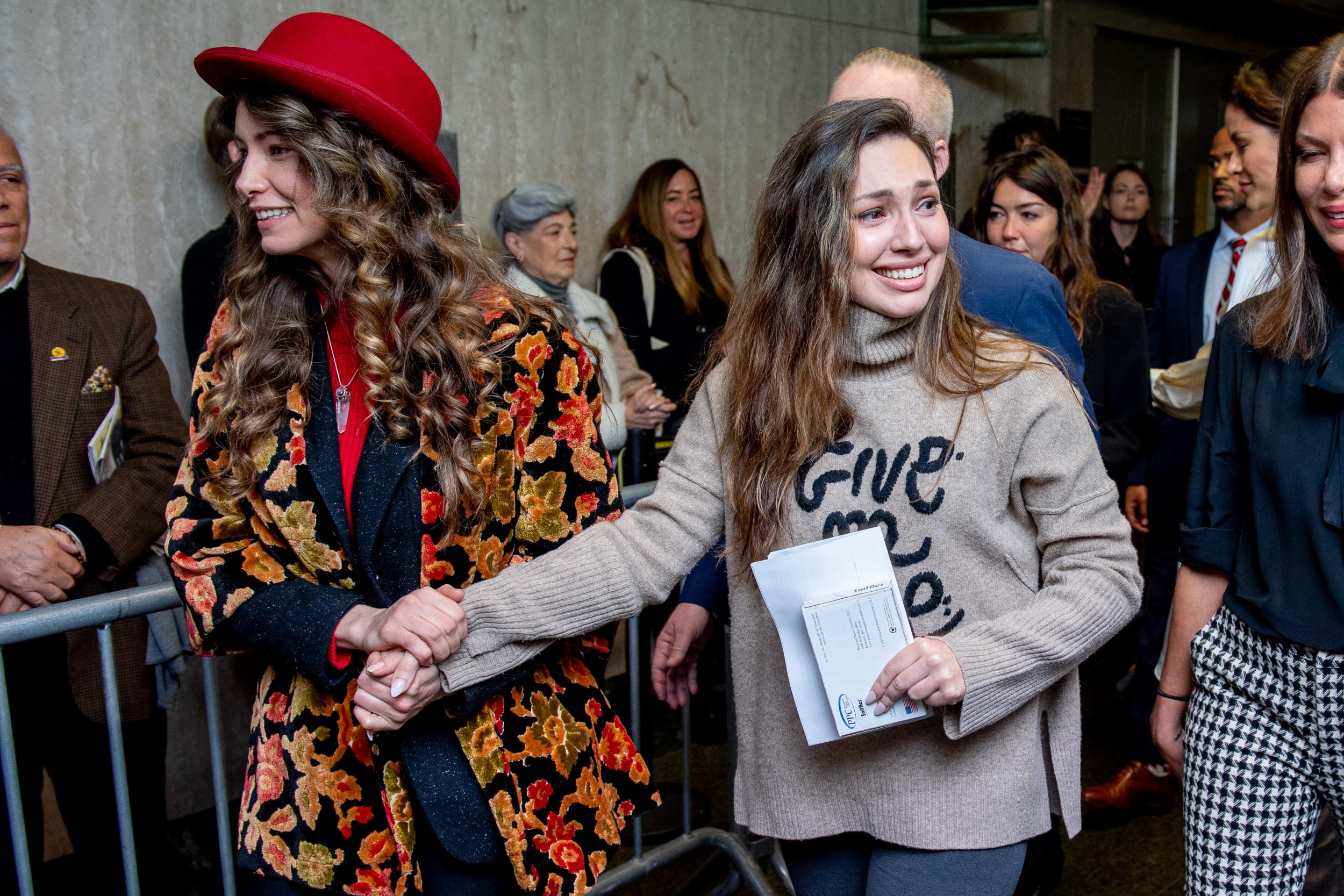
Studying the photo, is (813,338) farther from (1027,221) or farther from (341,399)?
Answer: (1027,221)

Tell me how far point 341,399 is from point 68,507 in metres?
1.42

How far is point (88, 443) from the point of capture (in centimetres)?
289

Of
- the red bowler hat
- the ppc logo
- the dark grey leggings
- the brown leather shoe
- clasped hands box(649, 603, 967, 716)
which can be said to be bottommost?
the brown leather shoe

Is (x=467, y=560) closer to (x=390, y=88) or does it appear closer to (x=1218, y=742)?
(x=390, y=88)

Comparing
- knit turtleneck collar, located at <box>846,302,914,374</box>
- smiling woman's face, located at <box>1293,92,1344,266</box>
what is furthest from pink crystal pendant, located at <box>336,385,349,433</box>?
smiling woman's face, located at <box>1293,92,1344,266</box>

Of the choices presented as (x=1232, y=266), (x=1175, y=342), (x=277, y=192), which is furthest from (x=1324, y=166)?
(x=1175, y=342)

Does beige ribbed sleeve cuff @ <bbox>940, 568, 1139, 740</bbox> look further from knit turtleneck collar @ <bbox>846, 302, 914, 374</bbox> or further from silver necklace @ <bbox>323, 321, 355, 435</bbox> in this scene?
silver necklace @ <bbox>323, 321, 355, 435</bbox>

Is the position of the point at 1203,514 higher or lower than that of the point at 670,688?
higher

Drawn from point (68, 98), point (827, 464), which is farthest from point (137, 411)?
point (827, 464)

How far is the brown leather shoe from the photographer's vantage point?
3719 millimetres

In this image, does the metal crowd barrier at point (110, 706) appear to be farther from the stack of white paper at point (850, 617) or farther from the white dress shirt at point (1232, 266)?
the white dress shirt at point (1232, 266)

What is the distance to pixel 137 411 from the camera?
3.01m

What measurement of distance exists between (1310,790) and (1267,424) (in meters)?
0.56

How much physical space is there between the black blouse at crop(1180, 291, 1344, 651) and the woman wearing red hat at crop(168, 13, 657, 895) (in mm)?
1045
